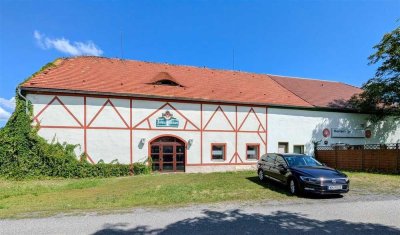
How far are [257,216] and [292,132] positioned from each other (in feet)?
49.8

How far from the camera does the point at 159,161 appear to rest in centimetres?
1819

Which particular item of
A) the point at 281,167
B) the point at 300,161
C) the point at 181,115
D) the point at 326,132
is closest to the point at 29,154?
the point at 181,115

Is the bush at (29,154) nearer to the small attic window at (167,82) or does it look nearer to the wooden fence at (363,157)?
the small attic window at (167,82)

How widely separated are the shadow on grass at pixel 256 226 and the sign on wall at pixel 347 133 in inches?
671

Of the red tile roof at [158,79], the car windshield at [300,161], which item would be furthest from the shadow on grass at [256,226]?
the red tile roof at [158,79]

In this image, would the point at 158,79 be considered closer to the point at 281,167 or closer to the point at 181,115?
the point at 181,115

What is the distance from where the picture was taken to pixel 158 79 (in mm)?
19672

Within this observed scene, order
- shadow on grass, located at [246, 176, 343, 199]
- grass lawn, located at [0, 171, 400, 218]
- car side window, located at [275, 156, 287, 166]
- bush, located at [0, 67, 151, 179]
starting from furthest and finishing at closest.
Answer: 1. bush, located at [0, 67, 151, 179]
2. car side window, located at [275, 156, 287, 166]
3. shadow on grass, located at [246, 176, 343, 199]
4. grass lawn, located at [0, 171, 400, 218]

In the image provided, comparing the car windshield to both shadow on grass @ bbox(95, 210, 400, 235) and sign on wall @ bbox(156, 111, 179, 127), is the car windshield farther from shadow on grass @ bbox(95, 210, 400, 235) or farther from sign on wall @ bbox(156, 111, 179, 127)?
sign on wall @ bbox(156, 111, 179, 127)

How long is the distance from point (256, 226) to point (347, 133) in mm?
19111

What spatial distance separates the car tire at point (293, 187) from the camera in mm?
9766

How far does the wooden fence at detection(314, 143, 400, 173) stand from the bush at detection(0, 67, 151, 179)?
1555 cm

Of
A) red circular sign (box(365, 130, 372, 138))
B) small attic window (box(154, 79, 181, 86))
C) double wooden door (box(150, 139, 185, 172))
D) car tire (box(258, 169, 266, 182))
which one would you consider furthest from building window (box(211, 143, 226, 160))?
red circular sign (box(365, 130, 372, 138))

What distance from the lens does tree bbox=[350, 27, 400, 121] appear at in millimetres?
A: 18188
